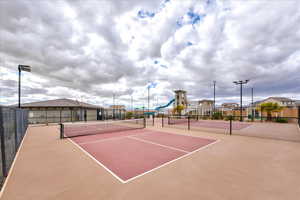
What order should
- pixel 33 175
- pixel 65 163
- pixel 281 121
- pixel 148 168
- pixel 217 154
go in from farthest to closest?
pixel 281 121, pixel 217 154, pixel 65 163, pixel 148 168, pixel 33 175

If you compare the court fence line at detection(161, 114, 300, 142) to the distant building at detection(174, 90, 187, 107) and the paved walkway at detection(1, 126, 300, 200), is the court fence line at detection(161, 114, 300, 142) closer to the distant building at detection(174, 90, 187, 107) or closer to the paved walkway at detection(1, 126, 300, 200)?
the paved walkway at detection(1, 126, 300, 200)

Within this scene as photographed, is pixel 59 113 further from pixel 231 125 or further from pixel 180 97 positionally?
pixel 180 97

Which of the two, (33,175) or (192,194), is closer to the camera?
(192,194)

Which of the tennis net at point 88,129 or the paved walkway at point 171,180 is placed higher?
the paved walkway at point 171,180

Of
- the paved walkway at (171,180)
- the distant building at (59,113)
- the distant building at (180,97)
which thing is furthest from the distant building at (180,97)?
the paved walkway at (171,180)

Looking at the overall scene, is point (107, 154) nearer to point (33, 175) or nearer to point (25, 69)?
point (33, 175)

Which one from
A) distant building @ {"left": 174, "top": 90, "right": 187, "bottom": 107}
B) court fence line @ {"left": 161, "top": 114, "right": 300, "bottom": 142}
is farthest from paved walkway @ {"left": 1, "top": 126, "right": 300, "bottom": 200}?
distant building @ {"left": 174, "top": 90, "right": 187, "bottom": 107}

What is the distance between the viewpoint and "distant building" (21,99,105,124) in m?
19.5

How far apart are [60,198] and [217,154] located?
542 cm

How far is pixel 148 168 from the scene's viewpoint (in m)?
3.95

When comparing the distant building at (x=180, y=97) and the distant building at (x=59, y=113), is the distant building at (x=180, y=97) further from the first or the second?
the distant building at (x=59, y=113)

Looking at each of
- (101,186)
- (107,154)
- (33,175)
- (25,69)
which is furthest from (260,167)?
(25,69)

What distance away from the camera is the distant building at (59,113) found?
64.1 feet

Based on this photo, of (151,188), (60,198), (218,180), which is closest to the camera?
(60,198)
